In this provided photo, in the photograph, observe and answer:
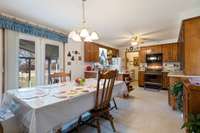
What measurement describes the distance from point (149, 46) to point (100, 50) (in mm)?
2502

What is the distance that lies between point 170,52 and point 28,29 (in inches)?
228

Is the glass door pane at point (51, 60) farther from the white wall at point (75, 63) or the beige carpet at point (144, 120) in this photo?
the beige carpet at point (144, 120)

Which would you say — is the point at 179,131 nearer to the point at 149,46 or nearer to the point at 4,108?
the point at 4,108

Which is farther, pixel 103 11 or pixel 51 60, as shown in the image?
pixel 51 60

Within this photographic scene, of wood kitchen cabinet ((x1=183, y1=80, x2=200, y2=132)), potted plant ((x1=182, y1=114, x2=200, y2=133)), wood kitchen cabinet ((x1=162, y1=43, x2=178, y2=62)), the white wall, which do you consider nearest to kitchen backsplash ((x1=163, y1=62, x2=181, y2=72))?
wood kitchen cabinet ((x1=162, y1=43, x2=178, y2=62))

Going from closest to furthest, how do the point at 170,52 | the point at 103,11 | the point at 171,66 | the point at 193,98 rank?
1. the point at 193,98
2. the point at 103,11
3. the point at 170,52
4. the point at 171,66

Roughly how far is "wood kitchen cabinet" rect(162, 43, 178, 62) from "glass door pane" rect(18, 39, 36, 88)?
18.2ft

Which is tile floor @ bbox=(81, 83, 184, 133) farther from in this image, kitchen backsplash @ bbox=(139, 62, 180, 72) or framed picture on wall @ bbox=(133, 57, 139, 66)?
framed picture on wall @ bbox=(133, 57, 139, 66)

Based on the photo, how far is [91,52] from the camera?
5777 millimetres

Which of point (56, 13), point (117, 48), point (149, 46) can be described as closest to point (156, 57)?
point (149, 46)

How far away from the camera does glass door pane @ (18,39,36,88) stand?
11.4ft

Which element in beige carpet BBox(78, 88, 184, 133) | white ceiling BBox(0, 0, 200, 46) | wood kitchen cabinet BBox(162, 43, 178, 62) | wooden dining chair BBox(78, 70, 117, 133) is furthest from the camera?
wood kitchen cabinet BBox(162, 43, 178, 62)

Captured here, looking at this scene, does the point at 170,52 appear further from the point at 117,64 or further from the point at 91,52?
the point at 91,52

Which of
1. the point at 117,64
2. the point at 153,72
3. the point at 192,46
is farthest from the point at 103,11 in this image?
the point at 153,72
